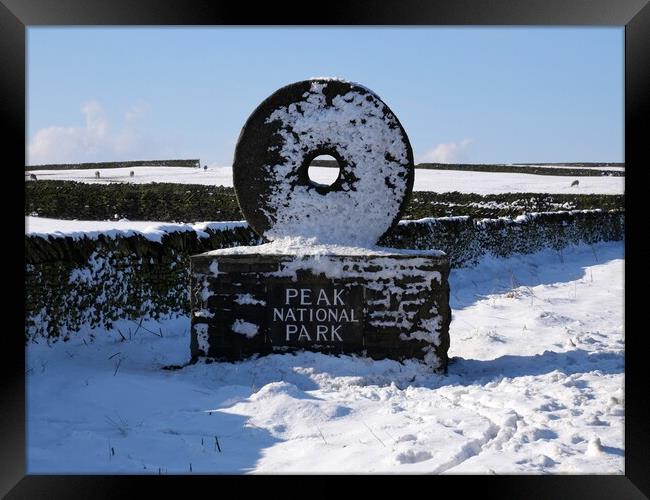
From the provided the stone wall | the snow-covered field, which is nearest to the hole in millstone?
the snow-covered field

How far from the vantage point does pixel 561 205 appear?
88.0 feet

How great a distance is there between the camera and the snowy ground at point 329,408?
12.1 ft

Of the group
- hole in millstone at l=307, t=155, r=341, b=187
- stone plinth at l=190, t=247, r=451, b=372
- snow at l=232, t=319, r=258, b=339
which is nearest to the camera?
stone plinth at l=190, t=247, r=451, b=372

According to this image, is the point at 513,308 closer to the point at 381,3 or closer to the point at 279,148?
the point at 279,148

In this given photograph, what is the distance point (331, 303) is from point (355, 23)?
284cm

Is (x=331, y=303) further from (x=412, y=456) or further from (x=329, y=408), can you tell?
(x=412, y=456)

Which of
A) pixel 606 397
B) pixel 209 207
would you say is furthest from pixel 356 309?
pixel 209 207

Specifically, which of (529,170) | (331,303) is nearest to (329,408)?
(331,303)

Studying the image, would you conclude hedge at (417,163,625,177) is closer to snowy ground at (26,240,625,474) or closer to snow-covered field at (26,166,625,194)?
snow-covered field at (26,166,625,194)

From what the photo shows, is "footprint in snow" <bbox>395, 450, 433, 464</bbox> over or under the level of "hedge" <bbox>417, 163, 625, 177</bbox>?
under

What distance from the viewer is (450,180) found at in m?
40.7

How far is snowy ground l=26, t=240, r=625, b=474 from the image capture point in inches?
145

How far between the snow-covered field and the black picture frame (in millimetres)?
26343

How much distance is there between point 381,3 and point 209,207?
14845 mm
